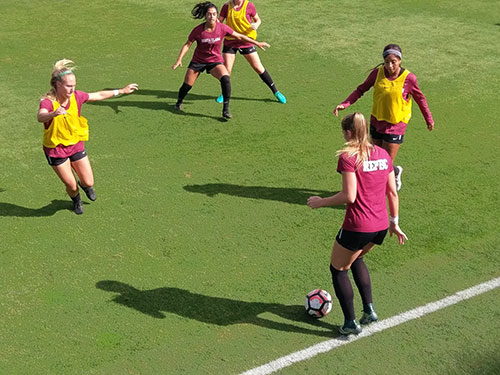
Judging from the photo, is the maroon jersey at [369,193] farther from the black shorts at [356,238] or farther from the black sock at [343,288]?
the black sock at [343,288]

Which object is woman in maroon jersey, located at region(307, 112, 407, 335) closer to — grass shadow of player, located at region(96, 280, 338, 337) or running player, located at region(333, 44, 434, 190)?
grass shadow of player, located at region(96, 280, 338, 337)

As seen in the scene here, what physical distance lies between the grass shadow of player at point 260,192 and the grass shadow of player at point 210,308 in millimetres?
2458

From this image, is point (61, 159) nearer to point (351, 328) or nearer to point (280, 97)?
point (351, 328)

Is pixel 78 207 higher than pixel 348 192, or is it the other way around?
pixel 348 192

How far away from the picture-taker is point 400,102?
9.16 m

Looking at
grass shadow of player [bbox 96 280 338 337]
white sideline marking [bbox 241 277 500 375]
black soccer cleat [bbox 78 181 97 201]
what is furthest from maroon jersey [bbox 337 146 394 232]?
black soccer cleat [bbox 78 181 97 201]

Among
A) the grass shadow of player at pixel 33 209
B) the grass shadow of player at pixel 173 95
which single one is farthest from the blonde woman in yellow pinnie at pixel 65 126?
the grass shadow of player at pixel 173 95

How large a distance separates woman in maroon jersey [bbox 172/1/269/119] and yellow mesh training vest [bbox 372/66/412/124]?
363 cm

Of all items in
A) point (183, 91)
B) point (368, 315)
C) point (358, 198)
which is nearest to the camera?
point (358, 198)

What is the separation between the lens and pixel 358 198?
651 cm

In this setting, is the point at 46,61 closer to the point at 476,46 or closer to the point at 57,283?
the point at 57,283

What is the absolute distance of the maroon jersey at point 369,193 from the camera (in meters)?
6.45

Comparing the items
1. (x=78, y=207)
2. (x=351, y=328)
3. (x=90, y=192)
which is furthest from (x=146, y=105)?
(x=351, y=328)

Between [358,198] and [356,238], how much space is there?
383 millimetres
